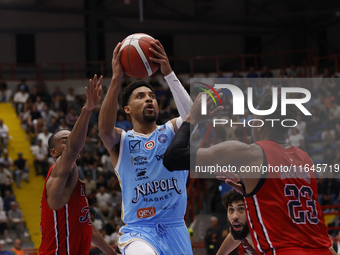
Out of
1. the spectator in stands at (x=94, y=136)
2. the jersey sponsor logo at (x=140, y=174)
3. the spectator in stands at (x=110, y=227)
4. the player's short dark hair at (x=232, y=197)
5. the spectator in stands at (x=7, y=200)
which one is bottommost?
the spectator in stands at (x=110, y=227)

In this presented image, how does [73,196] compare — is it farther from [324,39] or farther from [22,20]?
[324,39]

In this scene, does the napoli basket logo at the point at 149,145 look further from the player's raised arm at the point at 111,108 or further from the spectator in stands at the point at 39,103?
the spectator in stands at the point at 39,103

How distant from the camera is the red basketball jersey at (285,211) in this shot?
11.9 ft

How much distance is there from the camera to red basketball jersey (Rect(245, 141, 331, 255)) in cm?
362

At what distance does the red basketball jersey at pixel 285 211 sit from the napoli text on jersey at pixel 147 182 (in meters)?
1.57

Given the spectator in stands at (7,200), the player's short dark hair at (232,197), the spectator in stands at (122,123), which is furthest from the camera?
the spectator in stands at (122,123)

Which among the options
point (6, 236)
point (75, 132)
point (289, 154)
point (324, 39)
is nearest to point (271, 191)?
point (289, 154)

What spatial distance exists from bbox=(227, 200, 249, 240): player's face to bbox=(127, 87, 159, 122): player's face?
136 centimetres

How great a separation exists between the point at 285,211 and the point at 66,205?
2.54 meters

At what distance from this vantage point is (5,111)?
774 inches

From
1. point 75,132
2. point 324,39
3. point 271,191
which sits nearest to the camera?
point 271,191

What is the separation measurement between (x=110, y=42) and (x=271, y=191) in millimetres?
23183

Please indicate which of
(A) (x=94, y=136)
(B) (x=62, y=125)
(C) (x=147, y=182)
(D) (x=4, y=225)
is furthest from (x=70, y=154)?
(B) (x=62, y=125)

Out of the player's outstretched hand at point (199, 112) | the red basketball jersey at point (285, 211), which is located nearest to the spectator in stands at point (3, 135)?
the player's outstretched hand at point (199, 112)
